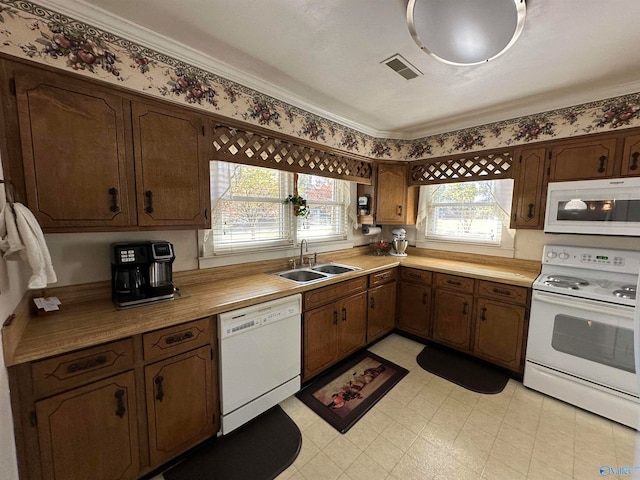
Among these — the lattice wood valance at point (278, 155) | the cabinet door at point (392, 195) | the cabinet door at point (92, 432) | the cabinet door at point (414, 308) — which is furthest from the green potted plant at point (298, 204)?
the cabinet door at point (92, 432)

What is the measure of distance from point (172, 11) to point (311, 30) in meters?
0.73

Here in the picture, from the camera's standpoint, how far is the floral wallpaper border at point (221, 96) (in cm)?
126

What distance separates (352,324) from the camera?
2564mm

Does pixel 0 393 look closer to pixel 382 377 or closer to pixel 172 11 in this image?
pixel 172 11

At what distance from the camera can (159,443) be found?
144cm

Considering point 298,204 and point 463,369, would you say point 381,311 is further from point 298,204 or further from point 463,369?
point 298,204

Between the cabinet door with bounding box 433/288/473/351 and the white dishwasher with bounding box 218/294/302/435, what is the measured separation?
1.64 metres

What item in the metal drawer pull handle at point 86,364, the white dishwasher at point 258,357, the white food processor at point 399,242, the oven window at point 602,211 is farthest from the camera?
the white food processor at point 399,242

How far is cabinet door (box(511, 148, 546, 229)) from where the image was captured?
242 centimetres

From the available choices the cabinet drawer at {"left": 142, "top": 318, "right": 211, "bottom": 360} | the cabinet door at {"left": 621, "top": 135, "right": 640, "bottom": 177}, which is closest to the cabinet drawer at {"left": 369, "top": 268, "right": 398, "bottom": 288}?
the cabinet drawer at {"left": 142, "top": 318, "right": 211, "bottom": 360}

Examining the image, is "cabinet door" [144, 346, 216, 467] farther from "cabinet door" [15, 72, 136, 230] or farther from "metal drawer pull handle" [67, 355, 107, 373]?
"cabinet door" [15, 72, 136, 230]

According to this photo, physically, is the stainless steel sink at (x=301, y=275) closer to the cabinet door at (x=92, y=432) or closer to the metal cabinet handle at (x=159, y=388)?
the metal cabinet handle at (x=159, y=388)

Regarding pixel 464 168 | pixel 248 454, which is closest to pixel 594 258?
pixel 464 168

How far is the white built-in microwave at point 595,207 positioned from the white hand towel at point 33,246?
3492 millimetres
